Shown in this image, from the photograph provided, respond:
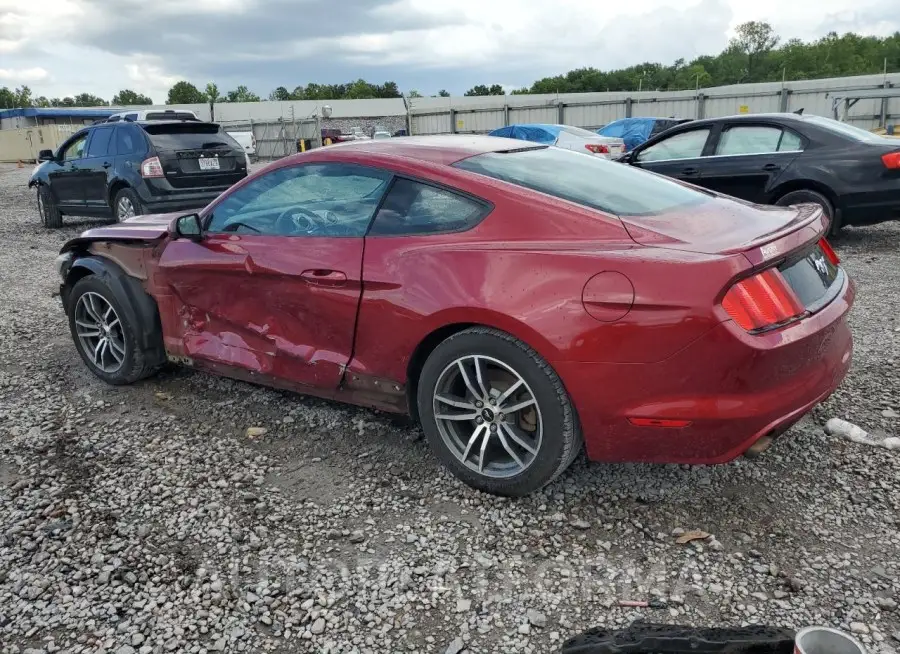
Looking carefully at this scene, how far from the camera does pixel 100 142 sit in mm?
11117

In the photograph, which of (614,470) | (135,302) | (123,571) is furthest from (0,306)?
(614,470)

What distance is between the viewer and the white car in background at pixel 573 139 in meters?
16.9

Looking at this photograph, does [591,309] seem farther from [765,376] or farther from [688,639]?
[688,639]

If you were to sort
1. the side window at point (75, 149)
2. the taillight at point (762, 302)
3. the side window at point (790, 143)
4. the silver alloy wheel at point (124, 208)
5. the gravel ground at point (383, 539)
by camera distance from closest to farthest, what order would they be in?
the gravel ground at point (383, 539), the taillight at point (762, 302), the side window at point (790, 143), the silver alloy wheel at point (124, 208), the side window at point (75, 149)

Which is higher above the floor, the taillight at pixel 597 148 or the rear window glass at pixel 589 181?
the rear window glass at pixel 589 181

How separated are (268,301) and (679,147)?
6.83m

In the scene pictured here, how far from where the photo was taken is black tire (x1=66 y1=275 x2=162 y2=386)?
4383mm

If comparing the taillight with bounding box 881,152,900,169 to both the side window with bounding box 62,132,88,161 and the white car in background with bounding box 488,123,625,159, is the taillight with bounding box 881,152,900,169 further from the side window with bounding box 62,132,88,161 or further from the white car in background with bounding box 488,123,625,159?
the side window with bounding box 62,132,88,161

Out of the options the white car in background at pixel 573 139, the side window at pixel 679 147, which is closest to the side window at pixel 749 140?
the side window at pixel 679 147

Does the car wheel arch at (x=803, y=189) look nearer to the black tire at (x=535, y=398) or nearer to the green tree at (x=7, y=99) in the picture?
the black tire at (x=535, y=398)

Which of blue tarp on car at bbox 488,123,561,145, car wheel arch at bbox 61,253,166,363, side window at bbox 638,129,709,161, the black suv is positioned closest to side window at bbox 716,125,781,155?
side window at bbox 638,129,709,161

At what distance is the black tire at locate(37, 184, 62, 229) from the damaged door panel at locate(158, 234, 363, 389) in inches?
390

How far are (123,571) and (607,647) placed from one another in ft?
6.01

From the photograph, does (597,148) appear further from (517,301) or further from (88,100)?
(88,100)
